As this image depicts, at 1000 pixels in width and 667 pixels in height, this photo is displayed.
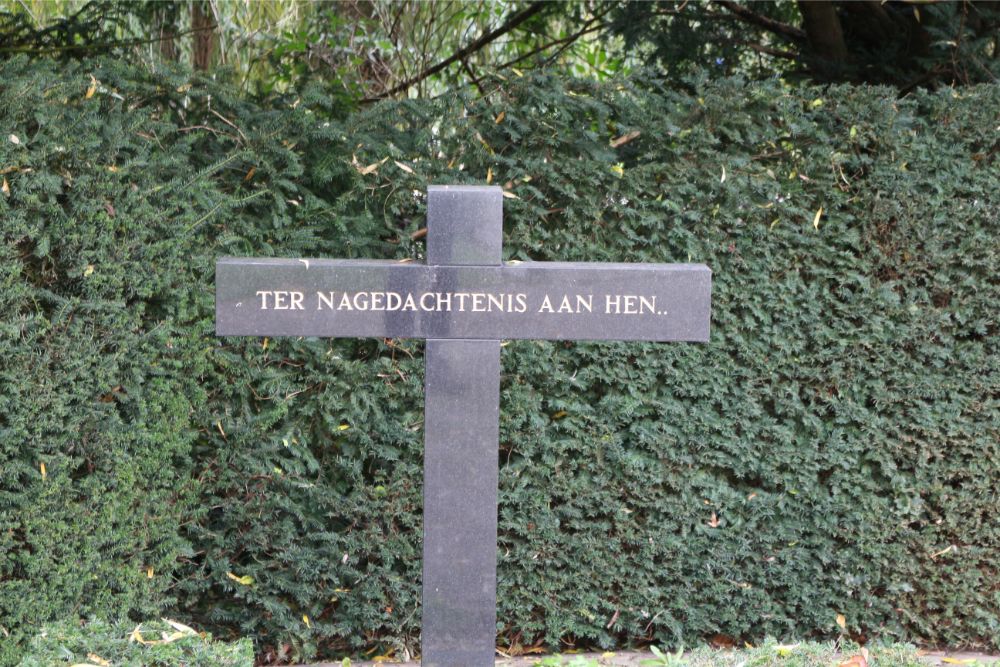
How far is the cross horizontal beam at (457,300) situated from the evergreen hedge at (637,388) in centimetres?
106

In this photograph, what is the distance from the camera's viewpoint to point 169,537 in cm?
419

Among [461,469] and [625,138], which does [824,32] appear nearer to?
[625,138]

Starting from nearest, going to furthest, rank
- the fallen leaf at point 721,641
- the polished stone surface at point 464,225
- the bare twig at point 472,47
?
the polished stone surface at point 464,225
the fallen leaf at point 721,641
the bare twig at point 472,47

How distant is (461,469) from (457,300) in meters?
0.57

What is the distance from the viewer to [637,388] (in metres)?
4.56

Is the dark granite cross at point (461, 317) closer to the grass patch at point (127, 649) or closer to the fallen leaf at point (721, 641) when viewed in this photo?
the grass patch at point (127, 649)

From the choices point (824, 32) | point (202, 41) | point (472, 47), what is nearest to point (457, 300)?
point (824, 32)

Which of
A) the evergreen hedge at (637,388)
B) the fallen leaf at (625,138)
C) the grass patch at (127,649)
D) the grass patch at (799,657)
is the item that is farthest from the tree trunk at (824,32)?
the grass patch at (127,649)

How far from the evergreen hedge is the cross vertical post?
47.4 inches

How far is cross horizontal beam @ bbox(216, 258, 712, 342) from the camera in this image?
10.5 ft

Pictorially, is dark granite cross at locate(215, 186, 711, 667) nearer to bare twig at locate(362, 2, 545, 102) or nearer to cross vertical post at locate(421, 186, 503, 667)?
cross vertical post at locate(421, 186, 503, 667)

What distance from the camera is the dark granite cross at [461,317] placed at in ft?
10.5

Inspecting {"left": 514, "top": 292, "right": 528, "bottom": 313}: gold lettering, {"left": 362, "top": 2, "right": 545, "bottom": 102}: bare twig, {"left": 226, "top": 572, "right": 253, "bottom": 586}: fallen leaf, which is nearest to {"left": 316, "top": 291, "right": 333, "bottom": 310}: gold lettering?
{"left": 514, "top": 292, "right": 528, "bottom": 313}: gold lettering

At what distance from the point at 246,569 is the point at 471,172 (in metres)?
2.10
